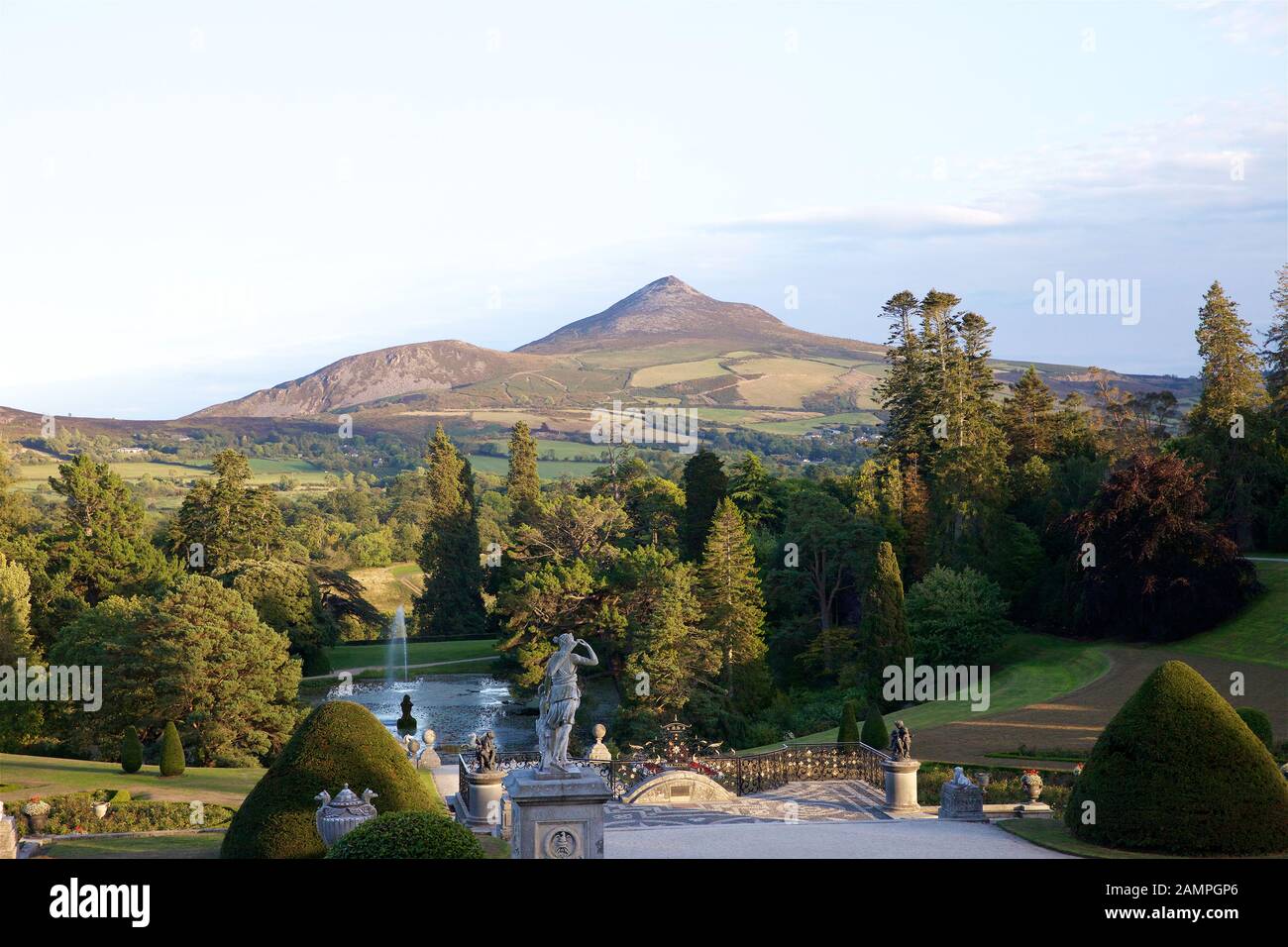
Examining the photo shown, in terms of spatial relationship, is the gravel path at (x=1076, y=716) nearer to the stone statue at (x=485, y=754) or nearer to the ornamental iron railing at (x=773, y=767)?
the ornamental iron railing at (x=773, y=767)

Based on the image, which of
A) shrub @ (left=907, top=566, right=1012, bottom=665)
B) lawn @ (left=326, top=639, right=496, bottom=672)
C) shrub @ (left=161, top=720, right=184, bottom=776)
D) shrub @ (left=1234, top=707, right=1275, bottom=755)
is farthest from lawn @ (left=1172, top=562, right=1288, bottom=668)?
lawn @ (left=326, top=639, right=496, bottom=672)

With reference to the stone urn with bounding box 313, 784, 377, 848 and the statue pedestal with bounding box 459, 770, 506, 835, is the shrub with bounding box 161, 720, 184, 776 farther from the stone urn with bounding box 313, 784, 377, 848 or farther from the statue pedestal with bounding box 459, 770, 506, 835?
the stone urn with bounding box 313, 784, 377, 848

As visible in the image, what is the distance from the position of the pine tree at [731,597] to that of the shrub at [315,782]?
32.4 m

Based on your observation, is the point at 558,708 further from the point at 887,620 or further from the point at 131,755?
the point at 887,620

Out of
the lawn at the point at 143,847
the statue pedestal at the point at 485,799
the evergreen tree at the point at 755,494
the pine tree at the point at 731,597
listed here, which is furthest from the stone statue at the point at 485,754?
the evergreen tree at the point at 755,494

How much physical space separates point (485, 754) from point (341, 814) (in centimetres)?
725

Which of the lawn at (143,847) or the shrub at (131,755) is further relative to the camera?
the shrub at (131,755)

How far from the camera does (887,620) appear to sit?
53938mm

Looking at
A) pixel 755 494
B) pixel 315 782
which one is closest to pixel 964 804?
pixel 315 782

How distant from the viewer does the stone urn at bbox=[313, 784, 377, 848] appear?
2077 centimetres

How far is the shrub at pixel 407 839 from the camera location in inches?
690

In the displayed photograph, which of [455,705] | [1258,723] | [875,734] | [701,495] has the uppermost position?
[701,495]
